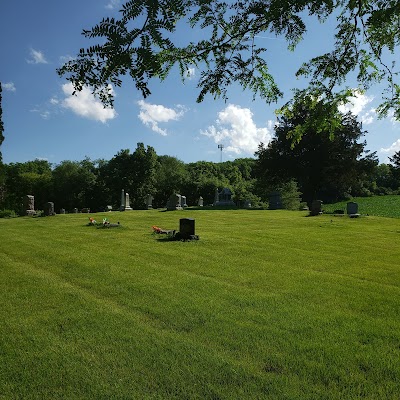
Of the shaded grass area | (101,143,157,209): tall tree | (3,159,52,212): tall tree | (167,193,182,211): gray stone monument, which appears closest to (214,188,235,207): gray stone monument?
(167,193,182,211): gray stone monument

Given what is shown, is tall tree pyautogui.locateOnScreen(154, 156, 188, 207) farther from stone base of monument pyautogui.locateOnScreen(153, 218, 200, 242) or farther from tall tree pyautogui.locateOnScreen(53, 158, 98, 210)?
stone base of monument pyautogui.locateOnScreen(153, 218, 200, 242)

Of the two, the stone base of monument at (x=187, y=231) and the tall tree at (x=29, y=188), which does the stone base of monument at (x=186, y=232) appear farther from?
the tall tree at (x=29, y=188)

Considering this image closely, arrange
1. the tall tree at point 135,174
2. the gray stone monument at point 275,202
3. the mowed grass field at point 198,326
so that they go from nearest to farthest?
the mowed grass field at point 198,326, the gray stone monument at point 275,202, the tall tree at point 135,174

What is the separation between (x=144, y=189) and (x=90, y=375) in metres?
48.5

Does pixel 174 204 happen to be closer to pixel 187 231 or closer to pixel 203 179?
pixel 187 231

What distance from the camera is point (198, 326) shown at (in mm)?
4867

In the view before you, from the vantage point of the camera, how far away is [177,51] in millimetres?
3322

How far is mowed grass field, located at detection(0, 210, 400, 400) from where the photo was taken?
11.4 ft

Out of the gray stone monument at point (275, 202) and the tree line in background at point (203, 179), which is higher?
the tree line in background at point (203, 179)

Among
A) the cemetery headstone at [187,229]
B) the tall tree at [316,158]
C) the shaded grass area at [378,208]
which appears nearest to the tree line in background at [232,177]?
the tall tree at [316,158]

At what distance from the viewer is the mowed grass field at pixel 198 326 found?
347 cm

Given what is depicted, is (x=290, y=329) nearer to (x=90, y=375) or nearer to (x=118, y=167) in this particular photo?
(x=90, y=375)

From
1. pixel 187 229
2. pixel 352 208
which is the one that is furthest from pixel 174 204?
pixel 187 229

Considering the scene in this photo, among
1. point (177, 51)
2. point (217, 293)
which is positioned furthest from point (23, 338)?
point (177, 51)
